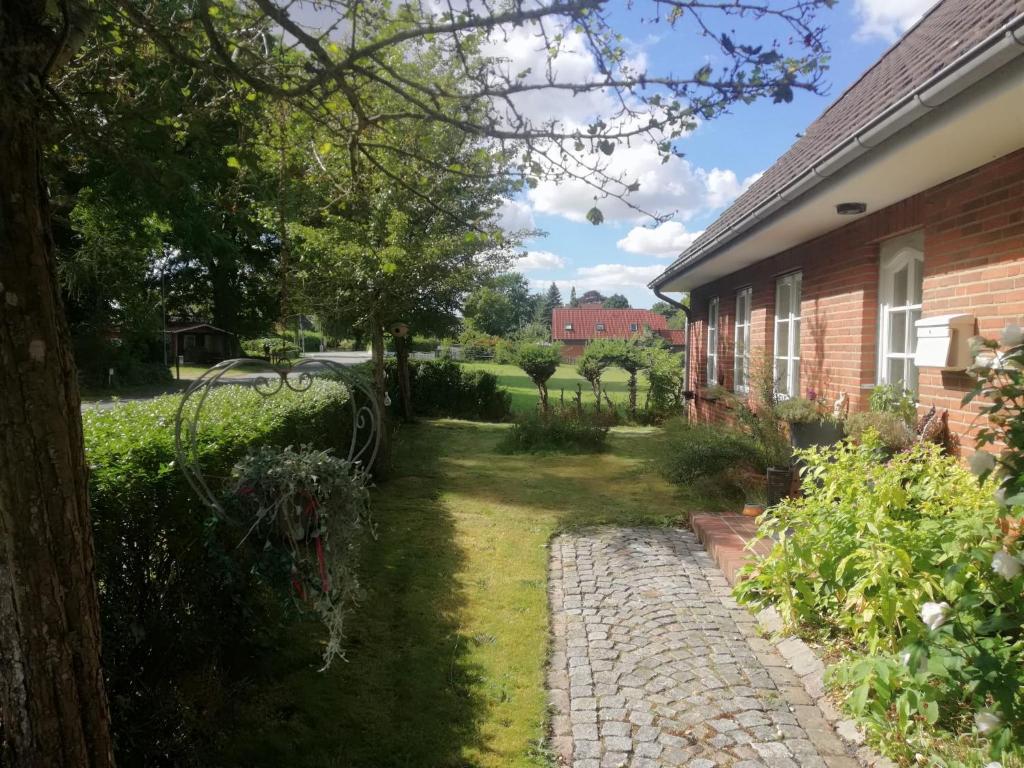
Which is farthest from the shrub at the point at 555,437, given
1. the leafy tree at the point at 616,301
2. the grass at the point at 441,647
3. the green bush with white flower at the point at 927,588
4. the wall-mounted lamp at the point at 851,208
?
the leafy tree at the point at 616,301

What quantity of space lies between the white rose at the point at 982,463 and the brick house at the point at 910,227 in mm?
1643

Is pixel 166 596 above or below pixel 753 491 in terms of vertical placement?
above

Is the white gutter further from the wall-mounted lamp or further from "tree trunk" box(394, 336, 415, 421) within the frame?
"tree trunk" box(394, 336, 415, 421)

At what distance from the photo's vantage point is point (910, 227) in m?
5.11

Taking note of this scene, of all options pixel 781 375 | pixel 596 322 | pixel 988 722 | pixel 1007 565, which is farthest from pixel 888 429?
pixel 596 322

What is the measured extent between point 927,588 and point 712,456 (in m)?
4.75

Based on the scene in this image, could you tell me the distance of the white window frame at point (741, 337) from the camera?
9727 mm

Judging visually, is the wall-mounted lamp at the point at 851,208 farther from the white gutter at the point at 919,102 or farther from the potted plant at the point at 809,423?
the potted plant at the point at 809,423

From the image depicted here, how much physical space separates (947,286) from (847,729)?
3.13 metres

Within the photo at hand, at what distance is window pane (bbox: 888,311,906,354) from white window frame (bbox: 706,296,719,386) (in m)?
5.70

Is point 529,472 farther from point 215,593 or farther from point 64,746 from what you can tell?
point 64,746

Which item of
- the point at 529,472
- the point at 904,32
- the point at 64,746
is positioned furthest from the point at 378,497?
the point at 904,32

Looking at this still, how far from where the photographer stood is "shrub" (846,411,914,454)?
488cm

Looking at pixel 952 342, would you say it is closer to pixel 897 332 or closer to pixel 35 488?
pixel 897 332
